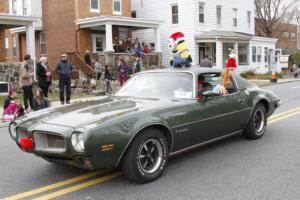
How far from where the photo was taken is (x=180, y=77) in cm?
603

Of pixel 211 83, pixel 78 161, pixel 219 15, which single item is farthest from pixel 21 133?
pixel 219 15

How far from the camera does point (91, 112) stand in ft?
16.5

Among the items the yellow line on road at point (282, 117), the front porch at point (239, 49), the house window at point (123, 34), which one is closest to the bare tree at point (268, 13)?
the front porch at point (239, 49)

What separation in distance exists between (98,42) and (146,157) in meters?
21.7

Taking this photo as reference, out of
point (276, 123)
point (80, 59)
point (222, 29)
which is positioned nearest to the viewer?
point (276, 123)

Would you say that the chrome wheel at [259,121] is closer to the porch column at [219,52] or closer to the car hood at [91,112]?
the car hood at [91,112]

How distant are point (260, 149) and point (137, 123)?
2.70m

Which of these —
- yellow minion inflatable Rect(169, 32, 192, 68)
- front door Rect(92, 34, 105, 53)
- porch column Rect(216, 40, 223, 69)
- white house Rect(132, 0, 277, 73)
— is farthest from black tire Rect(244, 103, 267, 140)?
porch column Rect(216, 40, 223, 69)

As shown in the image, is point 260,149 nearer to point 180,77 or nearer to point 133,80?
point 180,77

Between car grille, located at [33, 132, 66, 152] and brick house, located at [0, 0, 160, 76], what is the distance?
1768 cm

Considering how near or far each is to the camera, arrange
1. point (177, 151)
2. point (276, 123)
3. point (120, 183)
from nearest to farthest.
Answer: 1. point (120, 183)
2. point (177, 151)
3. point (276, 123)

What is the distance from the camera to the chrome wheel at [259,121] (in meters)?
7.22

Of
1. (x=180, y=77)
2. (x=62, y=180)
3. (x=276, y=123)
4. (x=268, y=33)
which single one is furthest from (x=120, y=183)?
(x=268, y=33)

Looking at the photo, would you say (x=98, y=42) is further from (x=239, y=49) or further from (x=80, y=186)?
(x=80, y=186)
